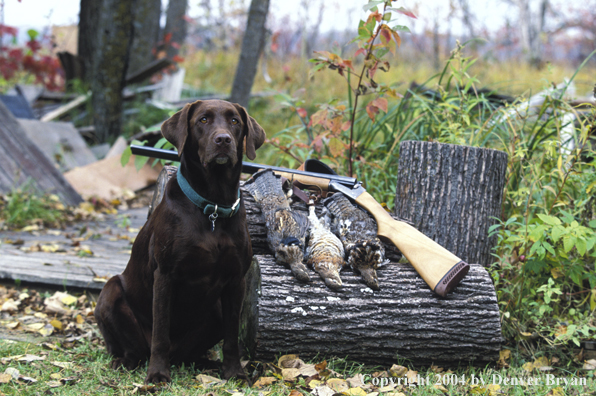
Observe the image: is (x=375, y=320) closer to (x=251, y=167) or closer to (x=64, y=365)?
(x=251, y=167)

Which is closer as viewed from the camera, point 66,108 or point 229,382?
point 229,382

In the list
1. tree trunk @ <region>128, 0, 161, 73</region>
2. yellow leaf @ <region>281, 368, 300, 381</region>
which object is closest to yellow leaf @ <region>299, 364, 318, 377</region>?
yellow leaf @ <region>281, 368, 300, 381</region>

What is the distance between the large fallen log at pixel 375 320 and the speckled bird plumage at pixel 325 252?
0.21 feet

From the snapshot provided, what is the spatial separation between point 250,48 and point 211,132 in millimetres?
4739

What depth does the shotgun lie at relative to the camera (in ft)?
10.1

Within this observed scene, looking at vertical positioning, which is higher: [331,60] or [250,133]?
[331,60]

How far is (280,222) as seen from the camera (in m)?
3.42

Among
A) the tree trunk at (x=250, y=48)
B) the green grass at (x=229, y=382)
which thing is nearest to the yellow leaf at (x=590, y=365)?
A: the green grass at (x=229, y=382)

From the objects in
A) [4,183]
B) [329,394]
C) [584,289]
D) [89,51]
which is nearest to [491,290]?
[584,289]

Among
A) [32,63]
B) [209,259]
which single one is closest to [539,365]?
[209,259]

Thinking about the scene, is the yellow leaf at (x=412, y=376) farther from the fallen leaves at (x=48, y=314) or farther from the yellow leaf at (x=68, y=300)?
the yellow leaf at (x=68, y=300)

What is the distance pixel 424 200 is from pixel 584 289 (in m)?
1.36

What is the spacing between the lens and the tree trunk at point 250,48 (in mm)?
6707

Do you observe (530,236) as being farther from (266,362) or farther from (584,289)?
(266,362)
